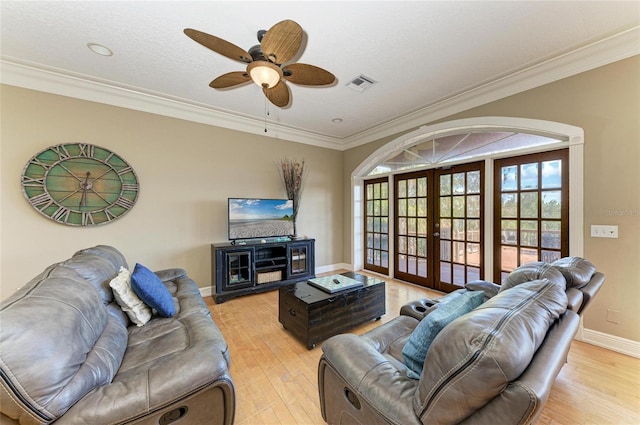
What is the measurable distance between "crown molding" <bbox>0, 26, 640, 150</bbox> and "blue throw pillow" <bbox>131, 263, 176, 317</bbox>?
244cm

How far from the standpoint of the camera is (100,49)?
7.57 ft

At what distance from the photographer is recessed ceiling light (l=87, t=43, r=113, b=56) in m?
2.25

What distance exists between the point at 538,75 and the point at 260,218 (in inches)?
153

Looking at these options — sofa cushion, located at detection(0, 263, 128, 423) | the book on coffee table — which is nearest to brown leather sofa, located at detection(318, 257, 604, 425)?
sofa cushion, located at detection(0, 263, 128, 423)

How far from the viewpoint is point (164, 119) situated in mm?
3400

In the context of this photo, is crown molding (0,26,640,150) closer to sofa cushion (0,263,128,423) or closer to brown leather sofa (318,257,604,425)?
brown leather sofa (318,257,604,425)

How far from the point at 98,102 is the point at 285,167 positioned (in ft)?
8.49

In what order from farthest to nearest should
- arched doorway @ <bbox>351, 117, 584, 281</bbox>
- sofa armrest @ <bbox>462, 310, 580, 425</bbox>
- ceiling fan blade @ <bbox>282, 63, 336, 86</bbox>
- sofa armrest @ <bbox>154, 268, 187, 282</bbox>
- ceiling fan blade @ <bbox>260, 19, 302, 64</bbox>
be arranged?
sofa armrest @ <bbox>154, 268, 187, 282</bbox> → arched doorway @ <bbox>351, 117, 584, 281</bbox> → ceiling fan blade @ <bbox>282, 63, 336, 86</bbox> → ceiling fan blade @ <bbox>260, 19, 302, 64</bbox> → sofa armrest @ <bbox>462, 310, 580, 425</bbox>

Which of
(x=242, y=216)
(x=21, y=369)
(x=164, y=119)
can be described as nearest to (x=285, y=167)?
(x=242, y=216)

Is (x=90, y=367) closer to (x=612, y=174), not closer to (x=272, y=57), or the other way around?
(x=272, y=57)

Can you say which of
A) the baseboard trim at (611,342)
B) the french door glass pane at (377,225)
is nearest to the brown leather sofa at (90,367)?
the baseboard trim at (611,342)

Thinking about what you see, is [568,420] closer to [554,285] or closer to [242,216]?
[554,285]

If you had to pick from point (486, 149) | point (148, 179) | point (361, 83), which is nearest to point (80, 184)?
point (148, 179)

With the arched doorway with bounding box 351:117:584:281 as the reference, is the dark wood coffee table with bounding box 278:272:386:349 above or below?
below
